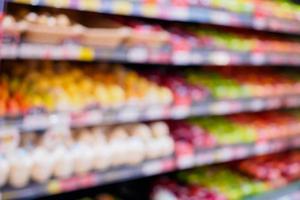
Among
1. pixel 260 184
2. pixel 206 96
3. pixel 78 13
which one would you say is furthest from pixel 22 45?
pixel 260 184

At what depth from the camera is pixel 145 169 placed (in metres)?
2.11

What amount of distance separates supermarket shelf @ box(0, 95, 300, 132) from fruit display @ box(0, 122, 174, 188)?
66 mm

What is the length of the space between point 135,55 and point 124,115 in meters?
0.27

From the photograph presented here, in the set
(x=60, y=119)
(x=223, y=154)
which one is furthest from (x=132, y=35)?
(x=223, y=154)

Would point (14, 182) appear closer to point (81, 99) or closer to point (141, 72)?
point (81, 99)

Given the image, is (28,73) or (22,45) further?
(28,73)

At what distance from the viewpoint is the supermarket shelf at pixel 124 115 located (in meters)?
1.68

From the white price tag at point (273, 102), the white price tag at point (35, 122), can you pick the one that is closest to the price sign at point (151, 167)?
the white price tag at point (35, 122)

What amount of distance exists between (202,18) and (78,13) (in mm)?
609

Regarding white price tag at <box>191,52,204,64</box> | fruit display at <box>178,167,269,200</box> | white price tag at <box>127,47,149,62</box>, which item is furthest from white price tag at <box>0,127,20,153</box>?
fruit display at <box>178,167,269,200</box>

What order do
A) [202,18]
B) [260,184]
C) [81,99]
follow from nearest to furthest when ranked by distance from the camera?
[81,99], [202,18], [260,184]

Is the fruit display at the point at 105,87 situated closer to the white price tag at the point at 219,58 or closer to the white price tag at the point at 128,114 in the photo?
the white price tag at the point at 128,114

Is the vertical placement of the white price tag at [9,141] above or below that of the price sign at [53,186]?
above

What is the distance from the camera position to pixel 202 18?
227 centimetres
